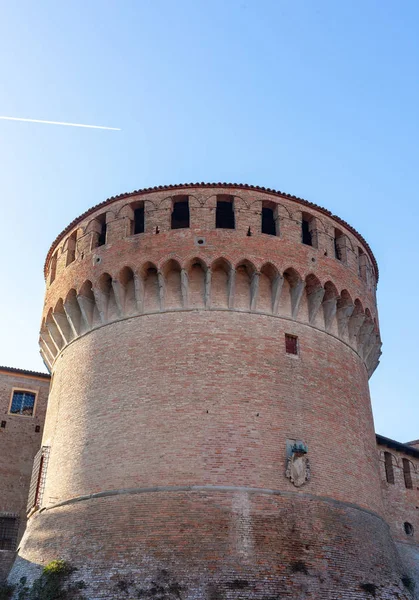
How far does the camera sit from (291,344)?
55.9ft

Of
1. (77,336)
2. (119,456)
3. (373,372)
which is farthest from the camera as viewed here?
(373,372)

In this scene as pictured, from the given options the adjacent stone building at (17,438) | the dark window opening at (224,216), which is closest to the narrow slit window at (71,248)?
the dark window opening at (224,216)

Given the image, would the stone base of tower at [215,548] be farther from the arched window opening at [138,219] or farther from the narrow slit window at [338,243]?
the arched window opening at [138,219]

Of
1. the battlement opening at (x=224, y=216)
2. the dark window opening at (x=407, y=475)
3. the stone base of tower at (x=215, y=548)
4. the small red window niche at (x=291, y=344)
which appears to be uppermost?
the battlement opening at (x=224, y=216)

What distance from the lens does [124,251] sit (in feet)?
58.1

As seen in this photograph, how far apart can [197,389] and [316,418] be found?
3151mm

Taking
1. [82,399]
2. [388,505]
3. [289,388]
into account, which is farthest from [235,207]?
[388,505]

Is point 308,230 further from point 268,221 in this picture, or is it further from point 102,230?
point 102,230

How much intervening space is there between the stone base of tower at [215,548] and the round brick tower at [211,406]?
33 millimetres

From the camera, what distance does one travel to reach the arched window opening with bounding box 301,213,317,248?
738 inches

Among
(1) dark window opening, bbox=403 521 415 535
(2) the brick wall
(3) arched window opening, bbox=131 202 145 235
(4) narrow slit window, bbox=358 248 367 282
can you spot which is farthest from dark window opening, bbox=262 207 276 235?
(1) dark window opening, bbox=403 521 415 535

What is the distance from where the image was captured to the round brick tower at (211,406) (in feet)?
45.3

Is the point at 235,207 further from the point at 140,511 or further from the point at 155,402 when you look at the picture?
the point at 140,511

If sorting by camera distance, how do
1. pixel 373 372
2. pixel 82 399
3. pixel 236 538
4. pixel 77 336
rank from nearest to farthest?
pixel 236 538 < pixel 82 399 < pixel 77 336 < pixel 373 372
